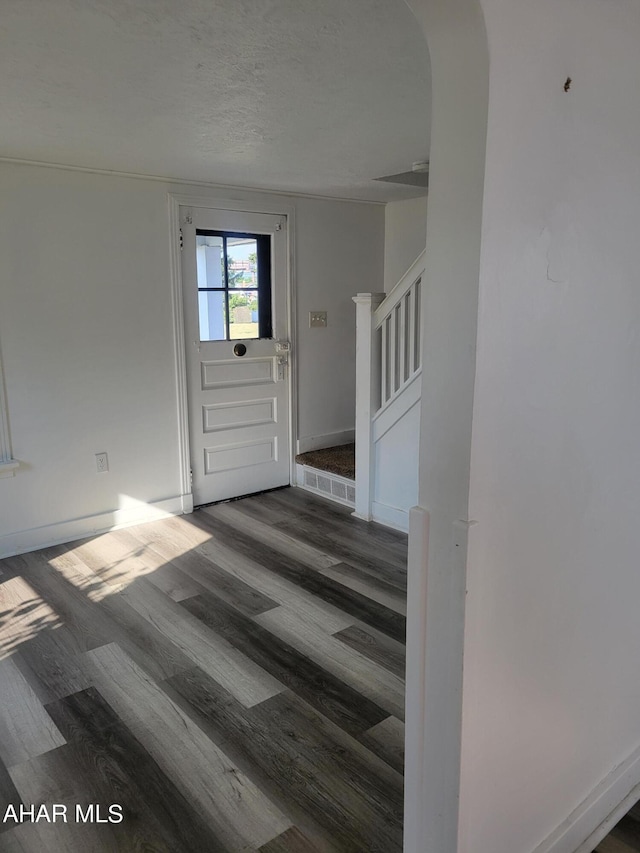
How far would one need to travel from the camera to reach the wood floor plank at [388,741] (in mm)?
1958

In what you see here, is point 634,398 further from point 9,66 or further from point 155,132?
point 155,132

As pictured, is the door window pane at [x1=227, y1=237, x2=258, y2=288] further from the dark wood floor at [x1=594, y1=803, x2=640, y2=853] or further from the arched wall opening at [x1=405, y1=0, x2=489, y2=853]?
the dark wood floor at [x1=594, y1=803, x2=640, y2=853]

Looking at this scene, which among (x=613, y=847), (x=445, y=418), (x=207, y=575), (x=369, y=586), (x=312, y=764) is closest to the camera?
(x=445, y=418)

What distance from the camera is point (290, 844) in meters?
1.66

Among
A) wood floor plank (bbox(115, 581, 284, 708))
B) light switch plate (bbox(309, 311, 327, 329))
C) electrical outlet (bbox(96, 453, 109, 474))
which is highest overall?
light switch plate (bbox(309, 311, 327, 329))

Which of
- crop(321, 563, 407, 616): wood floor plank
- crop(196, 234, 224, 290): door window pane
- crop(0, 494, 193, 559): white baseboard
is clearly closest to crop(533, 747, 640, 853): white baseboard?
crop(321, 563, 407, 616): wood floor plank

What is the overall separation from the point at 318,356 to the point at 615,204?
348cm

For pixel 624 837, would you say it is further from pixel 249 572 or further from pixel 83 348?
pixel 83 348

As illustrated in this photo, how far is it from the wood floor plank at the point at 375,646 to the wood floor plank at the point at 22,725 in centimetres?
115

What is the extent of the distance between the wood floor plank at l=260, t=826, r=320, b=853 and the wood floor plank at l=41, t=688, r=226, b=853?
5.2 inches

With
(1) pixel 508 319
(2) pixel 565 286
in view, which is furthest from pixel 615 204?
(1) pixel 508 319

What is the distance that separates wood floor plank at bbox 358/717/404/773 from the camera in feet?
6.42

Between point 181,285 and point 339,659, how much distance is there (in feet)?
8.25

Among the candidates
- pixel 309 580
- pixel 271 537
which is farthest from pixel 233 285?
pixel 309 580
